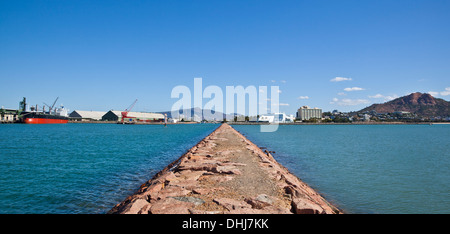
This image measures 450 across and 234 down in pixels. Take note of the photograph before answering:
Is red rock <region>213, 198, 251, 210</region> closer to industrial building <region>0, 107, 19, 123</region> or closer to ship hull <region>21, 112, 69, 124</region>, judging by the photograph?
ship hull <region>21, 112, 69, 124</region>

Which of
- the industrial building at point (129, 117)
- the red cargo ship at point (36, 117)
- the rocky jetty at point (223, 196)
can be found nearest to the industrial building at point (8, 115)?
the red cargo ship at point (36, 117)

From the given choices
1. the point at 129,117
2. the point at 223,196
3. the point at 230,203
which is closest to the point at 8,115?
the point at 129,117

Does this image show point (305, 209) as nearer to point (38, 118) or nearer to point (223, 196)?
point (223, 196)

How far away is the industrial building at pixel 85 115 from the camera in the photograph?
158250 mm

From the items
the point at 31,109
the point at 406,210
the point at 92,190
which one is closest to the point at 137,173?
the point at 92,190

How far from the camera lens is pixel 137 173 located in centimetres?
1137

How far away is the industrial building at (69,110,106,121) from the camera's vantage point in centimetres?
15825

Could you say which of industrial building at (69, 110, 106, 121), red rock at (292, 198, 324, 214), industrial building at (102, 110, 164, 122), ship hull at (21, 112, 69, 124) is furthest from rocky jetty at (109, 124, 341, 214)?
industrial building at (69, 110, 106, 121)

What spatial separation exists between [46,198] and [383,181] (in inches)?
490

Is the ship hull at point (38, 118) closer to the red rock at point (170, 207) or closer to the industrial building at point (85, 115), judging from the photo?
the industrial building at point (85, 115)

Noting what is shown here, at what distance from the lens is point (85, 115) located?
161m

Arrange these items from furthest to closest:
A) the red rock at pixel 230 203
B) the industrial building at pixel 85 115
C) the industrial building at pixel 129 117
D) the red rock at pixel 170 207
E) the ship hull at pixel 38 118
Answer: the industrial building at pixel 85 115
the industrial building at pixel 129 117
the ship hull at pixel 38 118
the red rock at pixel 230 203
the red rock at pixel 170 207
